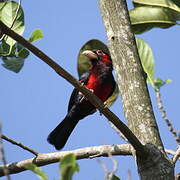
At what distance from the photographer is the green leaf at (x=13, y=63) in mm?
2693

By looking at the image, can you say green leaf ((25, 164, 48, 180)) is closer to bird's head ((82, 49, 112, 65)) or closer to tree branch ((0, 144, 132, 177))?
tree branch ((0, 144, 132, 177))

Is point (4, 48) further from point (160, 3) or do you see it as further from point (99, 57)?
point (99, 57)

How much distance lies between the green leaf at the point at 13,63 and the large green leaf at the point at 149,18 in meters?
0.92

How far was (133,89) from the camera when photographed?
2533 millimetres

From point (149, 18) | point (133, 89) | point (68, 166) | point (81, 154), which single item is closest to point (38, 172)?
point (68, 166)

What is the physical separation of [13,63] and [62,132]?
8.75 feet

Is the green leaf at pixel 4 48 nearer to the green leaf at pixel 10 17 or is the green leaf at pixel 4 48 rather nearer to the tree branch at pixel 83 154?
the green leaf at pixel 10 17

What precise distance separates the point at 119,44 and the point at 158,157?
678 mm

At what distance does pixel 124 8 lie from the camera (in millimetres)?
2809

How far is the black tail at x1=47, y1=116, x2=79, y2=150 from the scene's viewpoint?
523 centimetres

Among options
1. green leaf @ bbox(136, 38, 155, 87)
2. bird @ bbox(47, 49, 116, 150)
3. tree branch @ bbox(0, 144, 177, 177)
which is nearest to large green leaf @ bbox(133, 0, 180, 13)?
green leaf @ bbox(136, 38, 155, 87)

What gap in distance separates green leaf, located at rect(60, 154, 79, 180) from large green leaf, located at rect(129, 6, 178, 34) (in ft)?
6.39

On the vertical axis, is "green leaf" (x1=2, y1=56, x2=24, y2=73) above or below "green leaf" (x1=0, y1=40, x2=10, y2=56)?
below

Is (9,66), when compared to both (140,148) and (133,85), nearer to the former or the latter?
(133,85)
